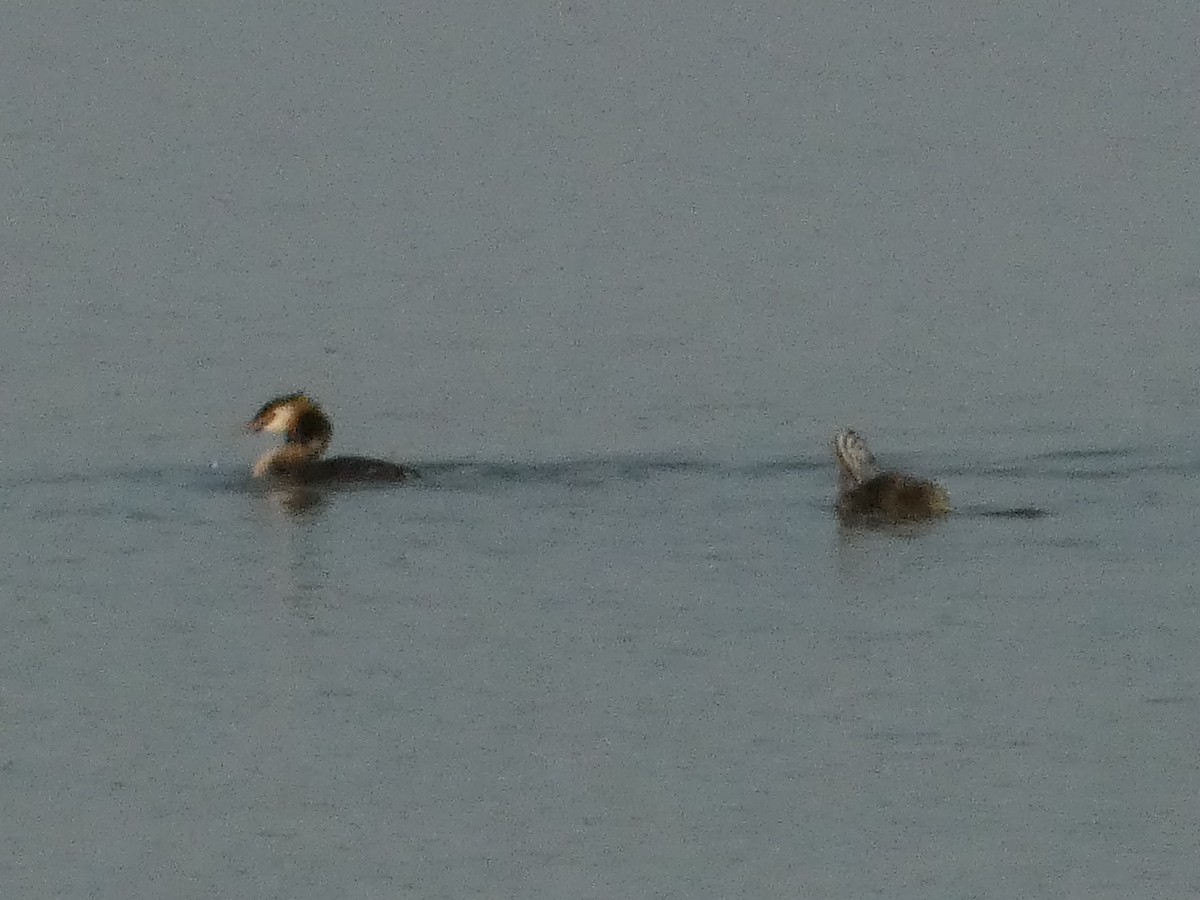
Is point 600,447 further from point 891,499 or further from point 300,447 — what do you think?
point 891,499

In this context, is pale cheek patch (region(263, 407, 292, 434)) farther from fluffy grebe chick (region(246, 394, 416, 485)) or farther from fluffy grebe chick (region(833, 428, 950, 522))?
fluffy grebe chick (region(833, 428, 950, 522))

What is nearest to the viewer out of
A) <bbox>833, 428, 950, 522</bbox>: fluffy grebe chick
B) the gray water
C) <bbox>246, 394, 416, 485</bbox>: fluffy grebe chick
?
the gray water

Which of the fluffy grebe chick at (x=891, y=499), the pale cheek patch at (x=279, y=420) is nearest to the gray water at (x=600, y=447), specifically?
the fluffy grebe chick at (x=891, y=499)

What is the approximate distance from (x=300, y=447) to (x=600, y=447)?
5.62 feet

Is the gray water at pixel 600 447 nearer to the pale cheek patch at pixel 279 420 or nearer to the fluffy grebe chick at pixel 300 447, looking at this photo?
the fluffy grebe chick at pixel 300 447

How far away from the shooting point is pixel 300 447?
18.8 metres

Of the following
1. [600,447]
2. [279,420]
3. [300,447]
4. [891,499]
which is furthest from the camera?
[300,447]

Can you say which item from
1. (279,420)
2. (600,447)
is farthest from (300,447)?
(600,447)

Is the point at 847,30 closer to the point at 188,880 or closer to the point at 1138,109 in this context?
the point at 1138,109

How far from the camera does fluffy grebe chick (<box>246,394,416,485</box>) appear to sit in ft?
60.0

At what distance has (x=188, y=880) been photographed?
11.3m

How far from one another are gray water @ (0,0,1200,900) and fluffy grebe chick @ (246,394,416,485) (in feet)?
1.05

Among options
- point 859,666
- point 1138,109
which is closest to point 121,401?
point 859,666

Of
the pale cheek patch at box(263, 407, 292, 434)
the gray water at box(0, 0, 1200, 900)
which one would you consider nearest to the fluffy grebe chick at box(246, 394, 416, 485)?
the pale cheek patch at box(263, 407, 292, 434)
